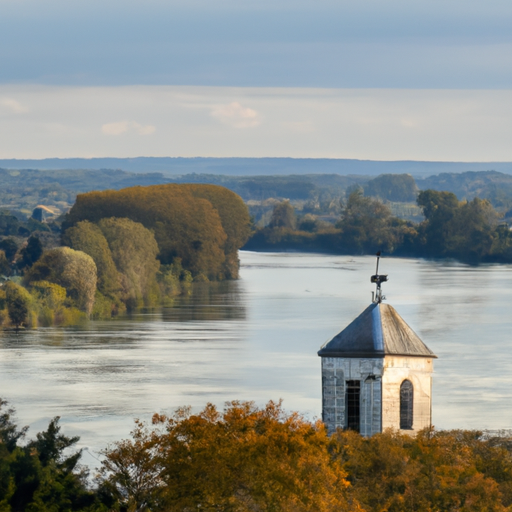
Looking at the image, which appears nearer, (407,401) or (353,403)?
(353,403)

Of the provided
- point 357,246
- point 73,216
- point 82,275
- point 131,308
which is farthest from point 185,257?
point 357,246

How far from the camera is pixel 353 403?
84.3 ft

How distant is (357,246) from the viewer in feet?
600

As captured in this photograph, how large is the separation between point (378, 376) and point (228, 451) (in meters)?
5.98

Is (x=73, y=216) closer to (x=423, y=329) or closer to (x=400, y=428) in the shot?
(x=423, y=329)

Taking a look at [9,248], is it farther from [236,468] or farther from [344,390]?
[236,468]

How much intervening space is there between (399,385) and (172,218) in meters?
80.3

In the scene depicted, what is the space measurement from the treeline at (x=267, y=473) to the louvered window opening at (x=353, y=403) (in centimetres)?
188

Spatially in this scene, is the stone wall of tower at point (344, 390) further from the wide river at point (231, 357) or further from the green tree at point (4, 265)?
the green tree at point (4, 265)

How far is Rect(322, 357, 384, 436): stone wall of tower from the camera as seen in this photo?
25.5 meters

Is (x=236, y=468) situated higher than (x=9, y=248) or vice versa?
(x=236, y=468)

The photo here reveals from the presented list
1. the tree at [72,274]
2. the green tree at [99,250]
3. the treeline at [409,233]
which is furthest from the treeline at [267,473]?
the treeline at [409,233]

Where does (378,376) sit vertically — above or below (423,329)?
above

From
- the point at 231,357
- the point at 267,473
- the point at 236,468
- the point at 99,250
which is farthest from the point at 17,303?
the point at 267,473
